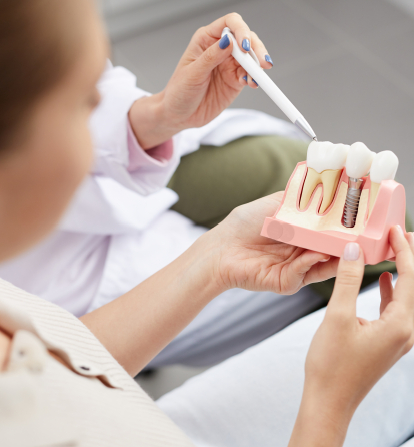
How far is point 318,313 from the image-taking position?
882 mm

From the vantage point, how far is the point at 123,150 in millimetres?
938

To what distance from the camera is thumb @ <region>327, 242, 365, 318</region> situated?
0.50 m

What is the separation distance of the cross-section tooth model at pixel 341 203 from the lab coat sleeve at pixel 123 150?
1.17ft

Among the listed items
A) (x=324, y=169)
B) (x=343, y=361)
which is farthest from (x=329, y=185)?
(x=343, y=361)

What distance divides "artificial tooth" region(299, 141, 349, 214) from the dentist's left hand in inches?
6.2

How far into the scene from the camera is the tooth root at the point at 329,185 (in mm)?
647

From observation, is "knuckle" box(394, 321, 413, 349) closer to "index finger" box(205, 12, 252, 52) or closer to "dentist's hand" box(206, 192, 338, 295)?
"dentist's hand" box(206, 192, 338, 295)

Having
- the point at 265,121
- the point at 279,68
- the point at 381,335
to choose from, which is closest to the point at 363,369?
the point at 381,335

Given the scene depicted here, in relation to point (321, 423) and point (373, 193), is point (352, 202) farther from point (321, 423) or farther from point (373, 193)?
point (321, 423)

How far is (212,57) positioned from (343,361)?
18.3 inches

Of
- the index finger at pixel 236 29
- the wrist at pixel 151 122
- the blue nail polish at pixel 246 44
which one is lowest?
the wrist at pixel 151 122

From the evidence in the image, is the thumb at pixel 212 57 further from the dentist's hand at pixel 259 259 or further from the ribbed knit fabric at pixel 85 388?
the ribbed knit fabric at pixel 85 388

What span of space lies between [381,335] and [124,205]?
62 cm

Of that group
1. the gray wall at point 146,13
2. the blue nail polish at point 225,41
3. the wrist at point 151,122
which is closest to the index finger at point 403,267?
the blue nail polish at point 225,41
